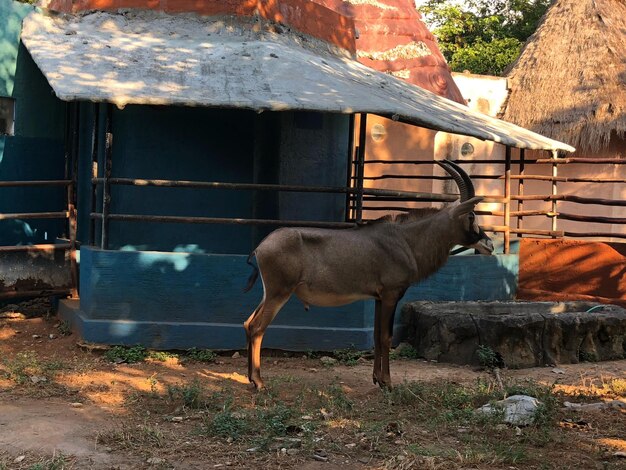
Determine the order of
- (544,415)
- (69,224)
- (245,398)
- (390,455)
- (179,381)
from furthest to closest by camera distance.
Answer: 1. (69,224)
2. (179,381)
3. (245,398)
4. (544,415)
5. (390,455)

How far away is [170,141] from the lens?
8.79 meters

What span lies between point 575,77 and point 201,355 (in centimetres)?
1184

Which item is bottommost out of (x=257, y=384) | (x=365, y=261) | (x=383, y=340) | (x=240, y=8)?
(x=257, y=384)

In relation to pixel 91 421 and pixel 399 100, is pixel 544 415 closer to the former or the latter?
pixel 91 421

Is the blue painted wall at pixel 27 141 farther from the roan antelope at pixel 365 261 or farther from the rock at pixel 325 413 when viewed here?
the rock at pixel 325 413

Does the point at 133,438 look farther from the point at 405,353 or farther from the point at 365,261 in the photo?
the point at 405,353

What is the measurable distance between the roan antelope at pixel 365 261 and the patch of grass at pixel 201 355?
53.8 inches

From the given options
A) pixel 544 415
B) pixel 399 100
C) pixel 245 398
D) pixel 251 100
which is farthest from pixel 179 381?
pixel 399 100

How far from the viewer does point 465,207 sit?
285 inches

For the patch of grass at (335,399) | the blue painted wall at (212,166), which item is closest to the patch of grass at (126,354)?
the blue painted wall at (212,166)

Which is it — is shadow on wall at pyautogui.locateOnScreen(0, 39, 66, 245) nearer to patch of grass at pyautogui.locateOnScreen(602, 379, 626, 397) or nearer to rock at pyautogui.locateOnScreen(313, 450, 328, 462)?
rock at pyautogui.locateOnScreen(313, 450, 328, 462)

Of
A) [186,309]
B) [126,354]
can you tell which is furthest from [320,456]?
[186,309]

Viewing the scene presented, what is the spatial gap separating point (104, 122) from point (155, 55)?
1.00m

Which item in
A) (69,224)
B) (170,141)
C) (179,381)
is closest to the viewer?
(179,381)
